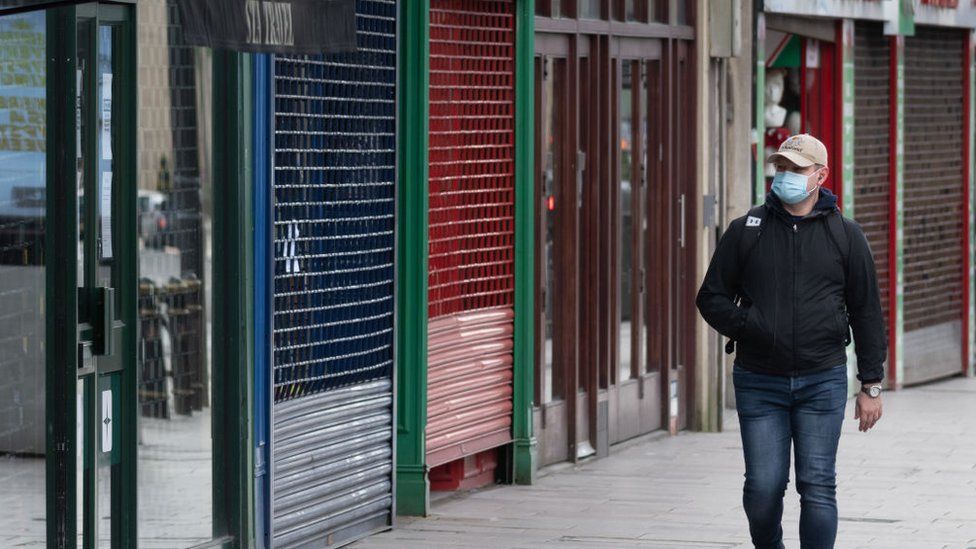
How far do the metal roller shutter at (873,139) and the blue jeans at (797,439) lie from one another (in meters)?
7.90

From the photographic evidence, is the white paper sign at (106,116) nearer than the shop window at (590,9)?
Yes

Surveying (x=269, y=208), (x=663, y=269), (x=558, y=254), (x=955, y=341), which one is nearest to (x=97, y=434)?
(x=269, y=208)

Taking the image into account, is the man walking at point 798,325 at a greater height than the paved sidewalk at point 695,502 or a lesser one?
greater

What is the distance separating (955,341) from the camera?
16.6 m

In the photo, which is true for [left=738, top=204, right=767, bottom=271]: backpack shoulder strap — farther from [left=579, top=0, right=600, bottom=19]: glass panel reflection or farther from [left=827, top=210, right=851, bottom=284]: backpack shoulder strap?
[left=579, top=0, right=600, bottom=19]: glass panel reflection

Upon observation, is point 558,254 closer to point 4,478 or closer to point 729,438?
point 729,438

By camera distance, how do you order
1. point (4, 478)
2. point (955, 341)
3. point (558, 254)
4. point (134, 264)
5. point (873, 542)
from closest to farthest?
point (4, 478)
point (134, 264)
point (873, 542)
point (558, 254)
point (955, 341)

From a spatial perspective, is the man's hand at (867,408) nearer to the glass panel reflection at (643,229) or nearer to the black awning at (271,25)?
the black awning at (271,25)

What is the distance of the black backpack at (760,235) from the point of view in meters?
7.09

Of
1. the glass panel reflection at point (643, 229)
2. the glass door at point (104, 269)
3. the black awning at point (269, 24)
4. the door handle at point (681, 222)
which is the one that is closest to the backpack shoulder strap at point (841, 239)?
the black awning at point (269, 24)

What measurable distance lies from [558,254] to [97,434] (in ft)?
15.5

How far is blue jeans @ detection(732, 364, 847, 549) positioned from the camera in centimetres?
711

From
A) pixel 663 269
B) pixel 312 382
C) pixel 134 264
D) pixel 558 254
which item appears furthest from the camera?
pixel 663 269

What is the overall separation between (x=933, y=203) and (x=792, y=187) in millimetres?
9467
